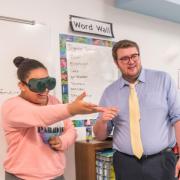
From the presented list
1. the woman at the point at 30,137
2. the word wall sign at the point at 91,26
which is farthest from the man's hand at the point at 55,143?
the word wall sign at the point at 91,26

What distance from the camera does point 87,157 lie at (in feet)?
7.56

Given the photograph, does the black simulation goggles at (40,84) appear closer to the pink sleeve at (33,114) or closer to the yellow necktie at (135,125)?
the pink sleeve at (33,114)

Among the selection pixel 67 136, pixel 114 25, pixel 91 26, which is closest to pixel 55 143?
pixel 67 136

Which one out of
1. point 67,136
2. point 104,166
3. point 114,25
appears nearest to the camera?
point 67,136

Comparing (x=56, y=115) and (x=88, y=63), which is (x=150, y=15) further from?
(x=56, y=115)

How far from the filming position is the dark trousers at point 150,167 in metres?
1.75

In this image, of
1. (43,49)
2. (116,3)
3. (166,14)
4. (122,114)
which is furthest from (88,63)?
(166,14)

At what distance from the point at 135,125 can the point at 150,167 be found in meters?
0.26

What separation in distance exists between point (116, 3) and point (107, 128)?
1354 mm

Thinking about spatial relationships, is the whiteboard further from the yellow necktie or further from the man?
the yellow necktie

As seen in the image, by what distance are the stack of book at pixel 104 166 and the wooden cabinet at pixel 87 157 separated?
0.10ft

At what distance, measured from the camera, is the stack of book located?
7.29ft

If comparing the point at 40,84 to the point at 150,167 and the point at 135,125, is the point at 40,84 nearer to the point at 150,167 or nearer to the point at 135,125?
the point at 135,125

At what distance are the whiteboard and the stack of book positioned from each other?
70 centimetres
